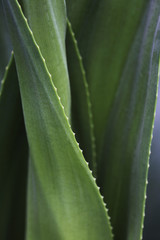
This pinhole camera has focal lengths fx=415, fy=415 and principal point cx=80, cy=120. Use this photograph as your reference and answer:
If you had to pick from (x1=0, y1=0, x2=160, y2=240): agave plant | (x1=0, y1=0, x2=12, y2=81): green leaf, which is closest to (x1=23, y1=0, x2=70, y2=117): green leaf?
(x1=0, y1=0, x2=160, y2=240): agave plant

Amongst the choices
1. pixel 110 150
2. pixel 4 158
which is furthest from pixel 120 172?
pixel 4 158

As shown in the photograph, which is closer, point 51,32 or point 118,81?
point 51,32

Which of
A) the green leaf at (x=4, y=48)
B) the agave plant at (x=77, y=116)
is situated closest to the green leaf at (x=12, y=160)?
the agave plant at (x=77, y=116)

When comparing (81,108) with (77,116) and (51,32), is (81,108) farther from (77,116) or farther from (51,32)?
(51,32)

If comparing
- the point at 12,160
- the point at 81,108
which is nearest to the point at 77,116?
the point at 81,108

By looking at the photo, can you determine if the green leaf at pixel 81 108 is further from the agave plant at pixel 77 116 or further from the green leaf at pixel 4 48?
the green leaf at pixel 4 48

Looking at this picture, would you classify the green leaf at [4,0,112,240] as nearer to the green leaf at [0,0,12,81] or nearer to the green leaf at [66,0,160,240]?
the green leaf at [66,0,160,240]

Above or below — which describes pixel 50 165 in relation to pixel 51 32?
below

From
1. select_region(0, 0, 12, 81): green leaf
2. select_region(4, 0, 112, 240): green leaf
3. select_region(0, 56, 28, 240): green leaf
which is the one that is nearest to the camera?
select_region(4, 0, 112, 240): green leaf
